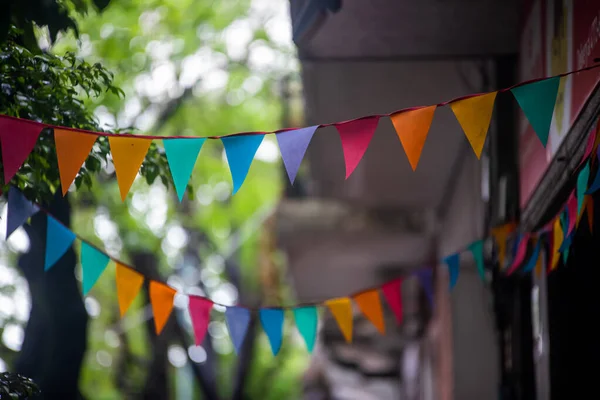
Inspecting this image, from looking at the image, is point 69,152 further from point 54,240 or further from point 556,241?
point 556,241

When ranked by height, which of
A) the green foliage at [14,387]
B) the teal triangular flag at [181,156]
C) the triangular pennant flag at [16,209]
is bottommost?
the green foliage at [14,387]

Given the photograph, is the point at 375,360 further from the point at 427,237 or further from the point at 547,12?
the point at 547,12

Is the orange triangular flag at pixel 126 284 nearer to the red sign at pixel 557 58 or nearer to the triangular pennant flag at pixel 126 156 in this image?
the triangular pennant flag at pixel 126 156

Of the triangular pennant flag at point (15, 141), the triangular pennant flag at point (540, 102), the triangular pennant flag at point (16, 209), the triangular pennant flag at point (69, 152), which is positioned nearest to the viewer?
the triangular pennant flag at point (540, 102)

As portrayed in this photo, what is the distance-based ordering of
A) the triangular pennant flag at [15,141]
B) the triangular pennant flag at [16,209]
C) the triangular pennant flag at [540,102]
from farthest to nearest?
the triangular pennant flag at [16,209]
the triangular pennant flag at [15,141]
the triangular pennant flag at [540,102]

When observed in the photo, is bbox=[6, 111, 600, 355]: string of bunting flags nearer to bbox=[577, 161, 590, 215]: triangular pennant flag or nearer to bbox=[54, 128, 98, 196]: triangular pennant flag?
bbox=[577, 161, 590, 215]: triangular pennant flag

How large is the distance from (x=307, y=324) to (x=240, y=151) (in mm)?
1944

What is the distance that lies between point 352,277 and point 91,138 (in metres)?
10.9

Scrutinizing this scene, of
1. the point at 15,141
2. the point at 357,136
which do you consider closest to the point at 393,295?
the point at 357,136

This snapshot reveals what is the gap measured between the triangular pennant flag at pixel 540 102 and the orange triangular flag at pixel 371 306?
8.15 feet

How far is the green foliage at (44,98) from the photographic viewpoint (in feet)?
14.4

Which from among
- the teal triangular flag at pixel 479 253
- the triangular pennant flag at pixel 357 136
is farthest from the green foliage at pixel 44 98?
the teal triangular flag at pixel 479 253

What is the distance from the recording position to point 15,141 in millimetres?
4117

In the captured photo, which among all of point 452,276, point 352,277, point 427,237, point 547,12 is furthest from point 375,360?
point 547,12
